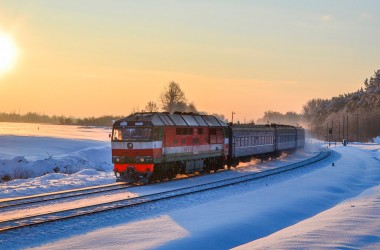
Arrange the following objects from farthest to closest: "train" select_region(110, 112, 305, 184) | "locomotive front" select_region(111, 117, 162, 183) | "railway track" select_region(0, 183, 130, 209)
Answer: "train" select_region(110, 112, 305, 184), "locomotive front" select_region(111, 117, 162, 183), "railway track" select_region(0, 183, 130, 209)

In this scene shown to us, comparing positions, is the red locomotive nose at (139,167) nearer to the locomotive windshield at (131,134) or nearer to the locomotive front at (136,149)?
the locomotive front at (136,149)

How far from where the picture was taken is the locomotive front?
25.3 meters

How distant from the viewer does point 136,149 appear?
25531 mm

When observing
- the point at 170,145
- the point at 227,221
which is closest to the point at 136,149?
the point at 170,145

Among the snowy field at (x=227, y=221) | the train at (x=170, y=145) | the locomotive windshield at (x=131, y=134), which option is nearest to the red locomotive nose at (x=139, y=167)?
the train at (x=170, y=145)

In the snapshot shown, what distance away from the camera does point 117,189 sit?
75.5 ft

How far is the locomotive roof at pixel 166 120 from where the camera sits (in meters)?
25.8

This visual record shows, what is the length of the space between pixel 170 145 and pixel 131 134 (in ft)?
7.87

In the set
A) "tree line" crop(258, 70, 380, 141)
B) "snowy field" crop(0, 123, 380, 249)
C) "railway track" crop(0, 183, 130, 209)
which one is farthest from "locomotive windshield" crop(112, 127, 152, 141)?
"tree line" crop(258, 70, 380, 141)

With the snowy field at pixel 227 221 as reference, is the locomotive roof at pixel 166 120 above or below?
above

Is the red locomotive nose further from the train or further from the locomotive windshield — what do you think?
the locomotive windshield

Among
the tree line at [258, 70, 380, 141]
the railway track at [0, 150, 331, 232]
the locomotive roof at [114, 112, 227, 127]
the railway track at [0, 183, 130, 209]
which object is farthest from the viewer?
the tree line at [258, 70, 380, 141]

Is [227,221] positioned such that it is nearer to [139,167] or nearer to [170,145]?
[139,167]

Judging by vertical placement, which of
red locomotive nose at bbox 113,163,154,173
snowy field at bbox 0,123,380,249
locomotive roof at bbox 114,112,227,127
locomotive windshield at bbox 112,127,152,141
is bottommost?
snowy field at bbox 0,123,380,249
